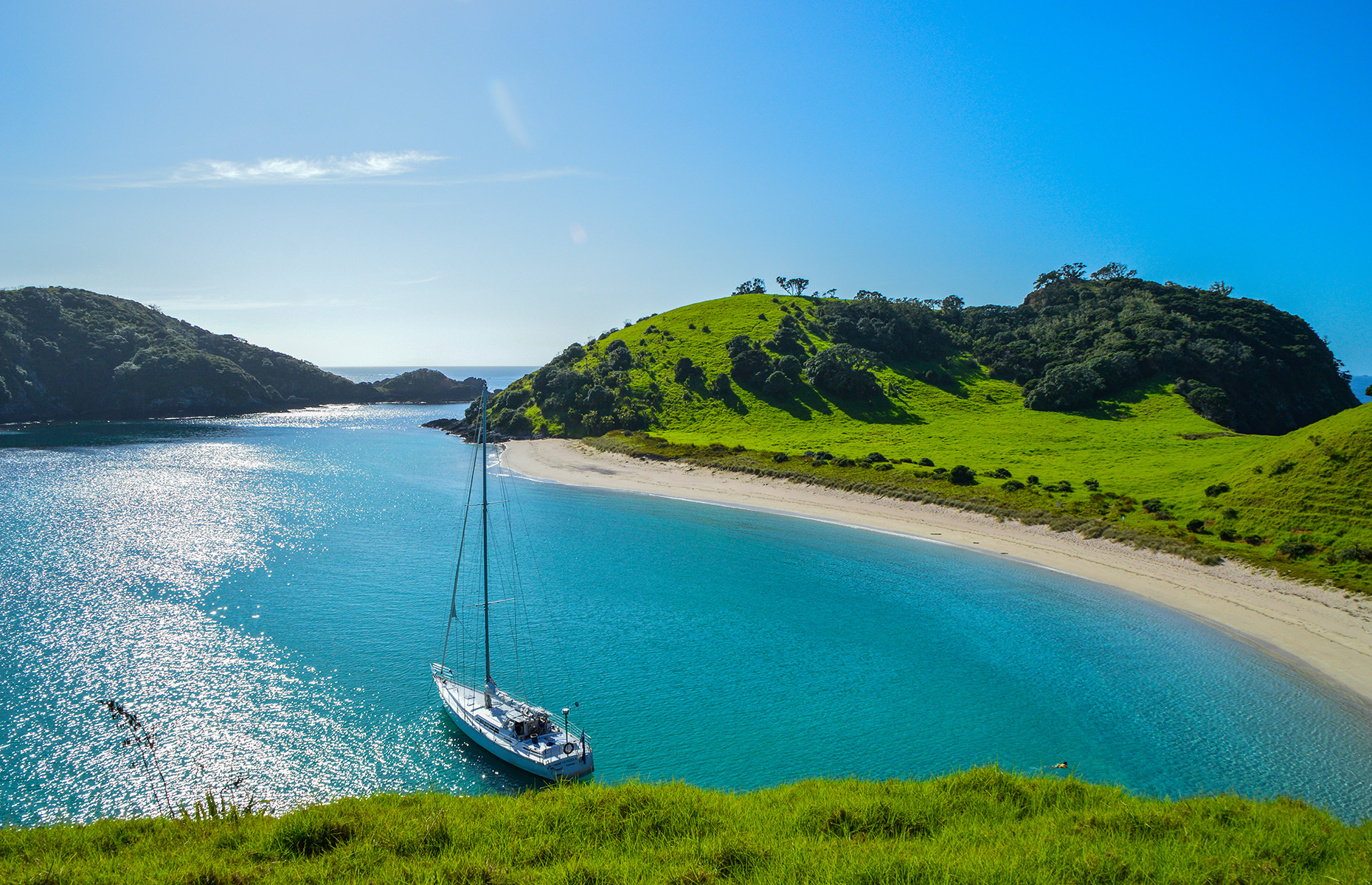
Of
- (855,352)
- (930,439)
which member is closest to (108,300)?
(855,352)

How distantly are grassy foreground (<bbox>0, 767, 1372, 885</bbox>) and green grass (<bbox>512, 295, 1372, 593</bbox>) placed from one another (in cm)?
3774

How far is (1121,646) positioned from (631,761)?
2794cm

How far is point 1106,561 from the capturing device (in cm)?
4584

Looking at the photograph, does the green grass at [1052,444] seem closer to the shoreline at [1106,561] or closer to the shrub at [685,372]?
the shrub at [685,372]

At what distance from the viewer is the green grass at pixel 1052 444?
44.8 metres

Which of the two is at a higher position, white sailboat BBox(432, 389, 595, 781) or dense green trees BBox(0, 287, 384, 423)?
dense green trees BBox(0, 287, 384, 423)

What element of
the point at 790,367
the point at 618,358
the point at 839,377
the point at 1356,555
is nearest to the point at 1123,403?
the point at 839,377

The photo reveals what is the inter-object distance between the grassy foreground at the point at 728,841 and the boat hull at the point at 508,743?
5355mm

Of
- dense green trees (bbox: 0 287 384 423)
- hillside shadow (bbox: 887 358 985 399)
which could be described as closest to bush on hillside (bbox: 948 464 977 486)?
hillside shadow (bbox: 887 358 985 399)

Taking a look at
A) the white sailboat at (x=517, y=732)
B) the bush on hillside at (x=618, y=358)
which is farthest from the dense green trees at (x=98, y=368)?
the white sailboat at (x=517, y=732)

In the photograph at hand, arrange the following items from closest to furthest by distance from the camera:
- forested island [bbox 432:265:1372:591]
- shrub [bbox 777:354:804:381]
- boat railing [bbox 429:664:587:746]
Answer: boat railing [bbox 429:664:587:746] < forested island [bbox 432:265:1372:591] < shrub [bbox 777:354:804:381]

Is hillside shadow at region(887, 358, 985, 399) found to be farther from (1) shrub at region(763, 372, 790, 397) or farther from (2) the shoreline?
(2) the shoreline

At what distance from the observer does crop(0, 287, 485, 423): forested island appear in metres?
136

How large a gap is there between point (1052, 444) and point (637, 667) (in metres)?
75.2
